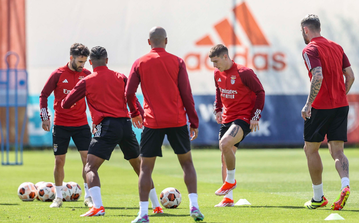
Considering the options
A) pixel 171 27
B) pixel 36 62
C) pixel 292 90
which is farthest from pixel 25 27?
pixel 292 90

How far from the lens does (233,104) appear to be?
27.0 feet

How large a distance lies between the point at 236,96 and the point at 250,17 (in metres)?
16.1

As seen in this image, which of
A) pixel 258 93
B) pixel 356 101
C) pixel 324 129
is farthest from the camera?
pixel 356 101

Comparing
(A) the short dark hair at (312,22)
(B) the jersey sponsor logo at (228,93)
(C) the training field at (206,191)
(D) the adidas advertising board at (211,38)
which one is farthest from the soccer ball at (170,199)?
(D) the adidas advertising board at (211,38)

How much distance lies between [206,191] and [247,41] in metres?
14.5

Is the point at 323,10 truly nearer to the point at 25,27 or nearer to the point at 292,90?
the point at 292,90

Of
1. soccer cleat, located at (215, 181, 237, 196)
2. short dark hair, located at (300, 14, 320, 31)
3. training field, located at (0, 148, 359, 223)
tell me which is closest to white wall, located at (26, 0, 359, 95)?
training field, located at (0, 148, 359, 223)

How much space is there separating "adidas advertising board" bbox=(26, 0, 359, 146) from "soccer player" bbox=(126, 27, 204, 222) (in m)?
16.5

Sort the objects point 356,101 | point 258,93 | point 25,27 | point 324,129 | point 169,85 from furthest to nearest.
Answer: point 356,101, point 25,27, point 258,93, point 324,129, point 169,85

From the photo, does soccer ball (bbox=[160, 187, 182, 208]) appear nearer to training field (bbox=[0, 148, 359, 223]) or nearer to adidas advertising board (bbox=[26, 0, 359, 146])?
training field (bbox=[0, 148, 359, 223])

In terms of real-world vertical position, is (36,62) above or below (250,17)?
below

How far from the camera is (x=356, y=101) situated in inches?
934

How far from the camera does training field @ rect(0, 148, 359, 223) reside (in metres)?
6.95

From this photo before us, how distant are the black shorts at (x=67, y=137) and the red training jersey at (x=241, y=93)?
2.14m
